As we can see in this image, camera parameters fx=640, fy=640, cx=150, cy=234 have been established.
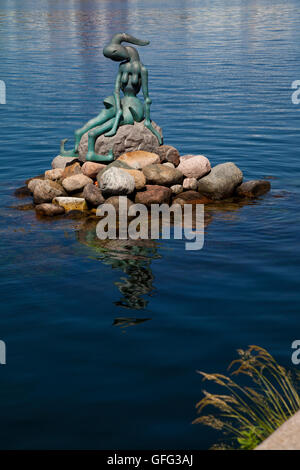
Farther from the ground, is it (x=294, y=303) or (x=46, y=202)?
(x=46, y=202)

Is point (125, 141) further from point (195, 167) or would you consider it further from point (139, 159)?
point (195, 167)

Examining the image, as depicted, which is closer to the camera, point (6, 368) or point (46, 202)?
point (6, 368)

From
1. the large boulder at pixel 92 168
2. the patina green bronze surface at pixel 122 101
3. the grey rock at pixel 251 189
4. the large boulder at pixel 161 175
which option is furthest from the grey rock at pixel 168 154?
the grey rock at pixel 251 189

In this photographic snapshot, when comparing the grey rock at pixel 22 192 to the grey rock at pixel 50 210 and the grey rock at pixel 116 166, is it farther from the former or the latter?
the grey rock at pixel 116 166

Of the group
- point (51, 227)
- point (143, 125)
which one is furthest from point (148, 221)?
point (143, 125)

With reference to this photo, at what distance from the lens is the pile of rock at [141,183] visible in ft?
51.1

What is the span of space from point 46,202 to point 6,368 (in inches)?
310

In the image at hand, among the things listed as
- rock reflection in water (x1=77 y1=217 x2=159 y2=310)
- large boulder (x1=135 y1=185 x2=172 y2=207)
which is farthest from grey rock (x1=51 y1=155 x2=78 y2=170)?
rock reflection in water (x1=77 y1=217 x2=159 y2=310)

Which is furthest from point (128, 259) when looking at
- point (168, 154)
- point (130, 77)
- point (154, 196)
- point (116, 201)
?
point (130, 77)

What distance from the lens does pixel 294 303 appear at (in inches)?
413

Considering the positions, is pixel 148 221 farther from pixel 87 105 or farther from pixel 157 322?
pixel 87 105

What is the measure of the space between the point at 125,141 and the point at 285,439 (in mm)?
12231

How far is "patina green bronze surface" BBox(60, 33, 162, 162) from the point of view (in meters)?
16.6

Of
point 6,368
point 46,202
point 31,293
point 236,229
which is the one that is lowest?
point 6,368
